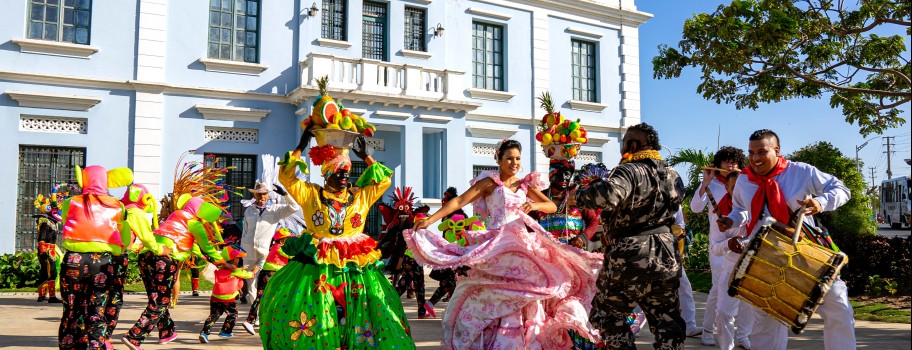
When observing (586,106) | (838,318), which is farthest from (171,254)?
(586,106)

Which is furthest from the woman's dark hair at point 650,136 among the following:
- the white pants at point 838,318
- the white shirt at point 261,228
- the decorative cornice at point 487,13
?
the decorative cornice at point 487,13

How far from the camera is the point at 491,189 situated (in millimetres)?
6039

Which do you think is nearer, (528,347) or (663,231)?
(663,231)

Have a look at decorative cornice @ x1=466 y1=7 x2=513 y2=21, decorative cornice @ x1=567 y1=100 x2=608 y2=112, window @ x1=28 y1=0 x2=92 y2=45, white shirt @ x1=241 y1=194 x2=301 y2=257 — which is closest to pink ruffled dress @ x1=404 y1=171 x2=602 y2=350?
white shirt @ x1=241 y1=194 x2=301 y2=257

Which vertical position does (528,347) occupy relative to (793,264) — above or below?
below

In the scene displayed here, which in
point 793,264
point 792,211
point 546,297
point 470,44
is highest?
point 470,44

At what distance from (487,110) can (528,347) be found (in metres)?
14.7

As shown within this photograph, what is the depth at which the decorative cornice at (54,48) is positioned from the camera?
14461 millimetres

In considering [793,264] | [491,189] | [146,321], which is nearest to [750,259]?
[793,264]

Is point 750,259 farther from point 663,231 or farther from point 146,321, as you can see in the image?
point 146,321

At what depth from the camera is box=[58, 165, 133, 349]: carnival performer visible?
5.67 metres

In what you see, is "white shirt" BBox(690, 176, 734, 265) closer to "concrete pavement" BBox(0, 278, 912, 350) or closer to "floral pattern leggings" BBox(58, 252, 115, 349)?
"concrete pavement" BBox(0, 278, 912, 350)

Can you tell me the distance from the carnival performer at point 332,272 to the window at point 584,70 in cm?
1679

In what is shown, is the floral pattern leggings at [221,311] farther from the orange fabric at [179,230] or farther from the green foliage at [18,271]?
the green foliage at [18,271]
